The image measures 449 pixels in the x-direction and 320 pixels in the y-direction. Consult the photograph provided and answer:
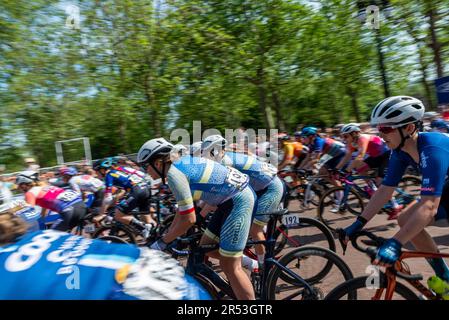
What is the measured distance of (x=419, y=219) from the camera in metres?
2.46

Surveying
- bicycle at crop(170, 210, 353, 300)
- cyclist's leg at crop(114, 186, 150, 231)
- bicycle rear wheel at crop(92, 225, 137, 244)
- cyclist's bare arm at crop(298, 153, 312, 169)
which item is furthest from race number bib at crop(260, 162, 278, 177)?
cyclist's bare arm at crop(298, 153, 312, 169)

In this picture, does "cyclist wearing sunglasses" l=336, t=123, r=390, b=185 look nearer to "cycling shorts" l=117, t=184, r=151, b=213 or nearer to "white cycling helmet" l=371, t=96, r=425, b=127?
"cycling shorts" l=117, t=184, r=151, b=213

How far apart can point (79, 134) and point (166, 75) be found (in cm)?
953

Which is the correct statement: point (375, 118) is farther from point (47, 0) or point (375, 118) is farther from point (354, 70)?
point (47, 0)

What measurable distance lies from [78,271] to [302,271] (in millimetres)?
2319

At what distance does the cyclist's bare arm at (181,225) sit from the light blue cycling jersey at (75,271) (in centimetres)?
137

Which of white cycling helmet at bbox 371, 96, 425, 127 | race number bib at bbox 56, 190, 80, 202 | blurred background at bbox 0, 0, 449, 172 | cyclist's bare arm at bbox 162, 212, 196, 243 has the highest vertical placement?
blurred background at bbox 0, 0, 449, 172

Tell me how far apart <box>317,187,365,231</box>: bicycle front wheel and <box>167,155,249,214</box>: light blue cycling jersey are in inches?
140

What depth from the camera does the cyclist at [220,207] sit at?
3344 mm

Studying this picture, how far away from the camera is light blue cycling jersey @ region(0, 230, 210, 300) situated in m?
1.71

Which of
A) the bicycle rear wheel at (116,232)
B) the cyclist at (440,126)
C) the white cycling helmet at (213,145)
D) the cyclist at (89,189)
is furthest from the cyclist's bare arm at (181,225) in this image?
the cyclist at (440,126)

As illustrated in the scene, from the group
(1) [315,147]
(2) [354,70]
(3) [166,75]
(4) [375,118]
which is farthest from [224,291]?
(2) [354,70]

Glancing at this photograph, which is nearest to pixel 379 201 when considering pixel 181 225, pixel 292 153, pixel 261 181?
pixel 181 225

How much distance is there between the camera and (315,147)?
8336mm
